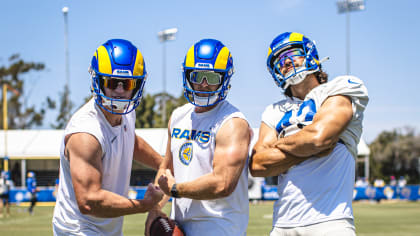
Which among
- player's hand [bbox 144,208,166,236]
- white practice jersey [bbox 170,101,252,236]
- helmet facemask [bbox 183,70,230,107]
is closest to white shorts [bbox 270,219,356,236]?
white practice jersey [bbox 170,101,252,236]

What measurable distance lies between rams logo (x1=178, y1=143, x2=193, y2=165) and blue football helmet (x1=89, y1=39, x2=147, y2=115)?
1.77 ft

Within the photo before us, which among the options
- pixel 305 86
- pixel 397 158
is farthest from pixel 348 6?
pixel 305 86

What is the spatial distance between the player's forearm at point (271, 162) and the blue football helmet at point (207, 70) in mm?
569

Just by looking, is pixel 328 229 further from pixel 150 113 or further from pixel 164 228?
pixel 150 113

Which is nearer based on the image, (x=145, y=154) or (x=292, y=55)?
(x=292, y=55)

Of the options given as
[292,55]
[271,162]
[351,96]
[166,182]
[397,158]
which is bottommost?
[397,158]

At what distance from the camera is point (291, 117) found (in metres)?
3.69

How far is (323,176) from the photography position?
344 centimetres

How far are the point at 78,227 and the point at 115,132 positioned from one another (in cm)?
80

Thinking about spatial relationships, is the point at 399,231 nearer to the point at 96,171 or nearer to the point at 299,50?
the point at 299,50

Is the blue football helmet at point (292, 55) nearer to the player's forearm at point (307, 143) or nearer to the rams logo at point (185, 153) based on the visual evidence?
the player's forearm at point (307, 143)

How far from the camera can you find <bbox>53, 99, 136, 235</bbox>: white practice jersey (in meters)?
3.49

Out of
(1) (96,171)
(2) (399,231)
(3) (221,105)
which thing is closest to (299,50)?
(3) (221,105)

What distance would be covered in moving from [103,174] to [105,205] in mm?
310
